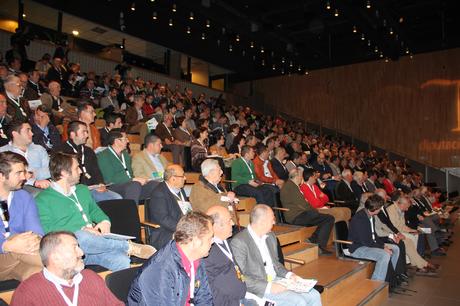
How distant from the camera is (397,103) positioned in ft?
49.0

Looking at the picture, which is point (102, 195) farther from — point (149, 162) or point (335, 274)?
point (335, 274)

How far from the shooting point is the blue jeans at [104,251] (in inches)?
104

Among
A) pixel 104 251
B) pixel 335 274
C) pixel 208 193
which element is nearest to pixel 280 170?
pixel 335 274

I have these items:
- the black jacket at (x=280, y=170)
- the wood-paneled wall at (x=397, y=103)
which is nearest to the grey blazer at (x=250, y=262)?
the black jacket at (x=280, y=170)

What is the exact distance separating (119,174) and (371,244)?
11.1 feet

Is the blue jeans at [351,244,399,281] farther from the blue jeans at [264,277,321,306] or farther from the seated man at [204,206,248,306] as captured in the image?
the seated man at [204,206,248,306]

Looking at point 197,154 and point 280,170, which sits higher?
point 197,154

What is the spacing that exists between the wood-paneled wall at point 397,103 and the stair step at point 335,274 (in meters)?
A: 11.0

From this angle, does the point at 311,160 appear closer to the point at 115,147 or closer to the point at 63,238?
the point at 115,147

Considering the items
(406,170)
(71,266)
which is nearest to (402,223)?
(71,266)

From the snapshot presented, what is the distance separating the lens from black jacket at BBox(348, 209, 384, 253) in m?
5.20

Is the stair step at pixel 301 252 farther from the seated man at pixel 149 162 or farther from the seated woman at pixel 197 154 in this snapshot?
the seated woman at pixel 197 154

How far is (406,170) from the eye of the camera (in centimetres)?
1301

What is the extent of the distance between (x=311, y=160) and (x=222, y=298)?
7930mm
